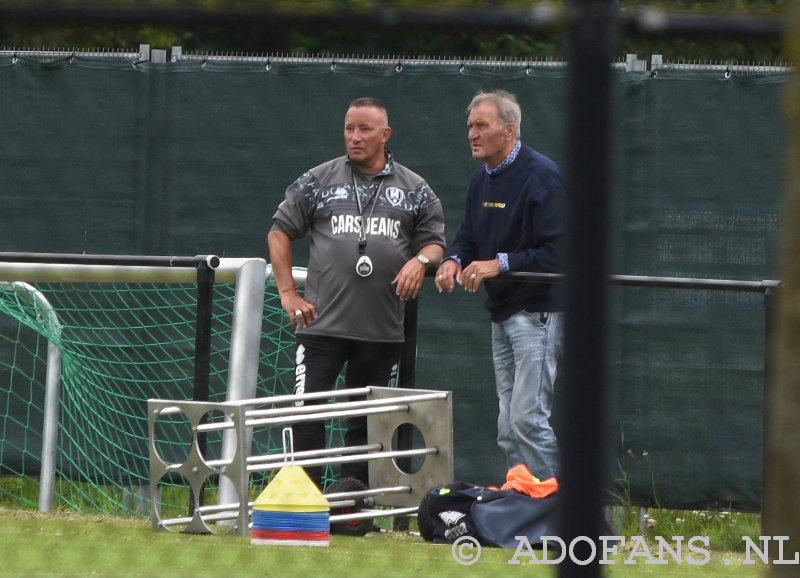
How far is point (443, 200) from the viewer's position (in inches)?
281

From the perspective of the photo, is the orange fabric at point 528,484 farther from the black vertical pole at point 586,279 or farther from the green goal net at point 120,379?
the black vertical pole at point 586,279

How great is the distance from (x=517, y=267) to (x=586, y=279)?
3929 mm

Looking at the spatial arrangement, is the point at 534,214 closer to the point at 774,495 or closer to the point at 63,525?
the point at 63,525

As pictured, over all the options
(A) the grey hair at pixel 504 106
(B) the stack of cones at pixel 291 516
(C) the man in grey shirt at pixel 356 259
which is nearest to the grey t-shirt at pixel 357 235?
(C) the man in grey shirt at pixel 356 259

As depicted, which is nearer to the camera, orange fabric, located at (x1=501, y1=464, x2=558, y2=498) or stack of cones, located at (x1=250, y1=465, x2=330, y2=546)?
stack of cones, located at (x1=250, y1=465, x2=330, y2=546)

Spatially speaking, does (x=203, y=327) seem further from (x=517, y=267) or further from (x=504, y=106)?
(x=504, y=106)

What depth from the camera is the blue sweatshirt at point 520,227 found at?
18.8ft

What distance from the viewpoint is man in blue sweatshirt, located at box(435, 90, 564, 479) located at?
5.73 m

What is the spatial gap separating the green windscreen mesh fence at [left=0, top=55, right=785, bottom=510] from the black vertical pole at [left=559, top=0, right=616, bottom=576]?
4.81 metres

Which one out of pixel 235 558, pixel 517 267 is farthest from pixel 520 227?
pixel 235 558

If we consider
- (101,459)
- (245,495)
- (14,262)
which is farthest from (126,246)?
(245,495)

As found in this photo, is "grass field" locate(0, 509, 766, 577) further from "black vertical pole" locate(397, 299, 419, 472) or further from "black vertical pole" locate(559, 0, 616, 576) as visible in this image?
"black vertical pole" locate(559, 0, 616, 576)

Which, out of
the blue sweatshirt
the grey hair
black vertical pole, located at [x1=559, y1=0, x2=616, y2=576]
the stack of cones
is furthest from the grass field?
black vertical pole, located at [x1=559, y1=0, x2=616, y2=576]

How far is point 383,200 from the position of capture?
598cm
